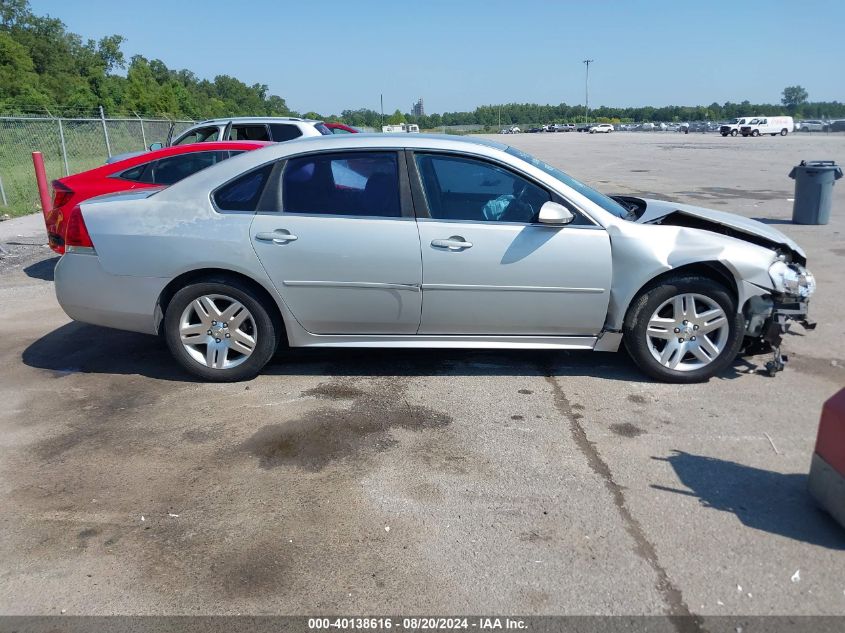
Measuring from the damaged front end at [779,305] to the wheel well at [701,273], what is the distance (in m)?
0.18

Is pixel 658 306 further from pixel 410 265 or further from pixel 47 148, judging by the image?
pixel 47 148

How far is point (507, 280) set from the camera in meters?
4.49

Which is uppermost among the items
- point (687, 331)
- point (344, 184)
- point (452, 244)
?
point (344, 184)

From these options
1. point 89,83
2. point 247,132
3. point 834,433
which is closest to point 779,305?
point 834,433

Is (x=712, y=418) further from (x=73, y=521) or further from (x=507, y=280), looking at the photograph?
(x=73, y=521)

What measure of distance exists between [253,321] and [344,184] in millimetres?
1148

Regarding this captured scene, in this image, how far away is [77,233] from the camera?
475 cm

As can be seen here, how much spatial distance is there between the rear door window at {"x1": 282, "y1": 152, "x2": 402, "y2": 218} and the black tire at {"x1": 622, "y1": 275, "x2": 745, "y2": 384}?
1.77 metres

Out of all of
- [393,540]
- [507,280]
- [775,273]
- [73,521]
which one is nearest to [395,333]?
[507,280]

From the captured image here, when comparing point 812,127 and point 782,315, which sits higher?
point 812,127

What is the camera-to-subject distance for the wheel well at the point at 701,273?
14.9ft

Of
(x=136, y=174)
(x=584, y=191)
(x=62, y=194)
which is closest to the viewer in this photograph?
(x=584, y=191)

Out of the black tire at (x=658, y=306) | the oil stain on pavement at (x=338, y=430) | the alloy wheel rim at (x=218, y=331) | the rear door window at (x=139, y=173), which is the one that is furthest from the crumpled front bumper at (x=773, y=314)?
the rear door window at (x=139, y=173)

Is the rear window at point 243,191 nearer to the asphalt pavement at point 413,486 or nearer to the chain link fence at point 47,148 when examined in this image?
the asphalt pavement at point 413,486
